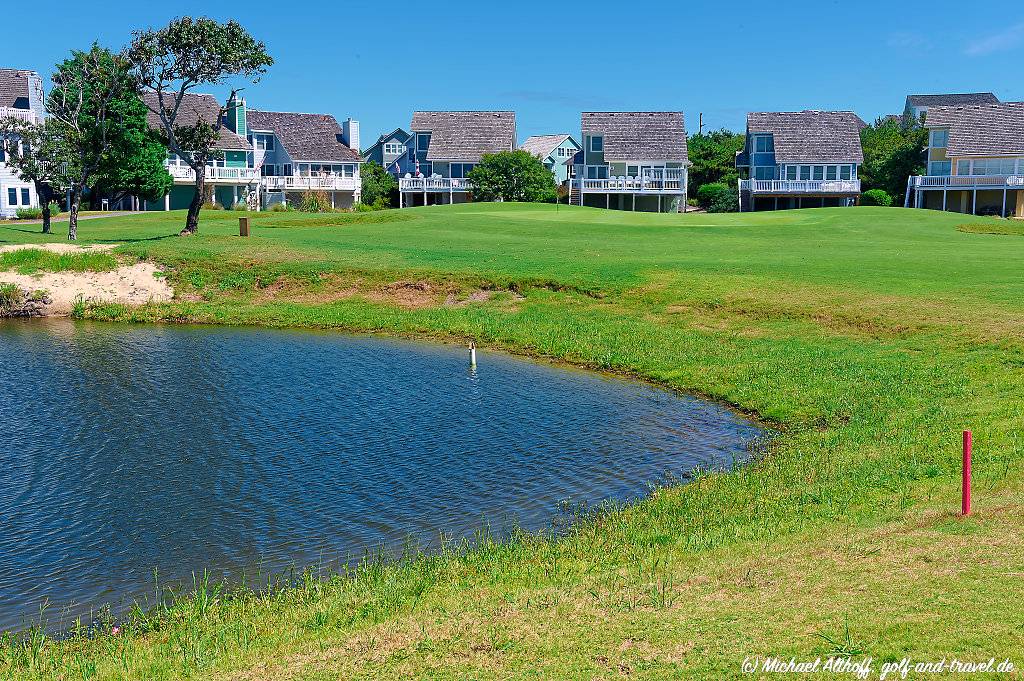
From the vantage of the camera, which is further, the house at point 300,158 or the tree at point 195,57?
the house at point 300,158

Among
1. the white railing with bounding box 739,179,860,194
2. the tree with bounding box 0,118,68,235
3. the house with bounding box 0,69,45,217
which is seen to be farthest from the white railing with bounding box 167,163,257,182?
the white railing with bounding box 739,179,860,194

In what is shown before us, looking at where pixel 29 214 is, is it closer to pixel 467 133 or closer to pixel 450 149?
pixel 450 149

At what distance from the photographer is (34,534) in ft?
45.7

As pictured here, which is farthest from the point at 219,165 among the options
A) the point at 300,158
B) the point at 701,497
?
the point at 701,497

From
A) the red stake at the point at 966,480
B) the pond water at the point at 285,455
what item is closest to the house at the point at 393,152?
the pond water at the point at 285,455

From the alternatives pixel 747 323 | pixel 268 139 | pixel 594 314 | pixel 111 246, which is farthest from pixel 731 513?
pixel 268 139

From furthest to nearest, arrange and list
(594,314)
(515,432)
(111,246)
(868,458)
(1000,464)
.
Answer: (111,246)
(594,314)
(515,432)
(868,458)
(1000,464)

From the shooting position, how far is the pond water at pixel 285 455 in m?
13.4

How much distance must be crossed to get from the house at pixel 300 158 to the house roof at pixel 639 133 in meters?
23.3

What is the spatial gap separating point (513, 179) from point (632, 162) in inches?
554

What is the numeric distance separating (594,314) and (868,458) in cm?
1661

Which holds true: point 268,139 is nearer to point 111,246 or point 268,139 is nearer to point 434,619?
point 111,246

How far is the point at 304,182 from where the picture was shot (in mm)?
94812

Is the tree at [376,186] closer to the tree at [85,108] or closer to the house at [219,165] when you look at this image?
the house at [219,165]
